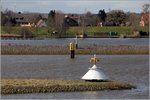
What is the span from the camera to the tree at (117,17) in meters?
170

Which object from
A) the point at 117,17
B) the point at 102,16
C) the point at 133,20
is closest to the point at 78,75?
the point at 133,20

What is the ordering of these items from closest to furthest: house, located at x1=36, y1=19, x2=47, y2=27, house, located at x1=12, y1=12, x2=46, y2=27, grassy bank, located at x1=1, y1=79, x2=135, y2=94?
grassy bank, located at x1=1, y1=79, x2=135, y2=94 → house, located at x1=36, y1=19, x2=47, y2=27 → house, located at x1=12, y1=12, x2=46, y2=27

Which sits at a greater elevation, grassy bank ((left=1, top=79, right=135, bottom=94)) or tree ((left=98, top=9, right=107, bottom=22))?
tree ((left=98, top=9, right=107, bottom=22))

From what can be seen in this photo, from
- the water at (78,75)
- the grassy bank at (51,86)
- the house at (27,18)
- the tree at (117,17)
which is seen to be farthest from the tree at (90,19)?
the grassy bank at (51,86)

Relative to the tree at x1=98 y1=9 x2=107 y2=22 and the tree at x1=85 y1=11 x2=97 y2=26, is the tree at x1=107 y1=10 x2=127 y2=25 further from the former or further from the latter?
the tree at x1=85 y1=11 x2=97 y2=26

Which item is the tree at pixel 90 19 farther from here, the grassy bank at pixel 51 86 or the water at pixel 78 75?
the grassy bank at pixel 51 86

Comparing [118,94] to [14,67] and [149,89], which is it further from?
[14,67]

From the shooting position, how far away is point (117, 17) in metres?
172

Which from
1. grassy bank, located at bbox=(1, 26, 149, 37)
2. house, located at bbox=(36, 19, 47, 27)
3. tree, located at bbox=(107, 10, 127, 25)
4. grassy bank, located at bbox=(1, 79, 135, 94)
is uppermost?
tree, located at bbox=(107, 10, 127, 25)

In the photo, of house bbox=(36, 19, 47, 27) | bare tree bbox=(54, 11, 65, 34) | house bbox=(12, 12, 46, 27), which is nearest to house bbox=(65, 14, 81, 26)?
house bbox=(36, 19, 47, 27)

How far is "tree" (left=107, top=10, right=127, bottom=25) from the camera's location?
170500 millimetres

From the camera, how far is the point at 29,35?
128 m

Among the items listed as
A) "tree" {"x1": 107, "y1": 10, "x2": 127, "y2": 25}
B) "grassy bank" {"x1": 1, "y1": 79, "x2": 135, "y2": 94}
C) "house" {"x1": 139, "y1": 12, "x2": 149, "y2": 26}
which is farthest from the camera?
"tree" {"x1": 107, "y1": 10, "x2": 127, "y2": 25}

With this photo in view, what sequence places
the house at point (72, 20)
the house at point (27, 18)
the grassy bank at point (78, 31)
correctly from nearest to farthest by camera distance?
1. the grassy bank at point (78, 31)
2. the house at point (72, 20)
3. the house at point (27, 18)
